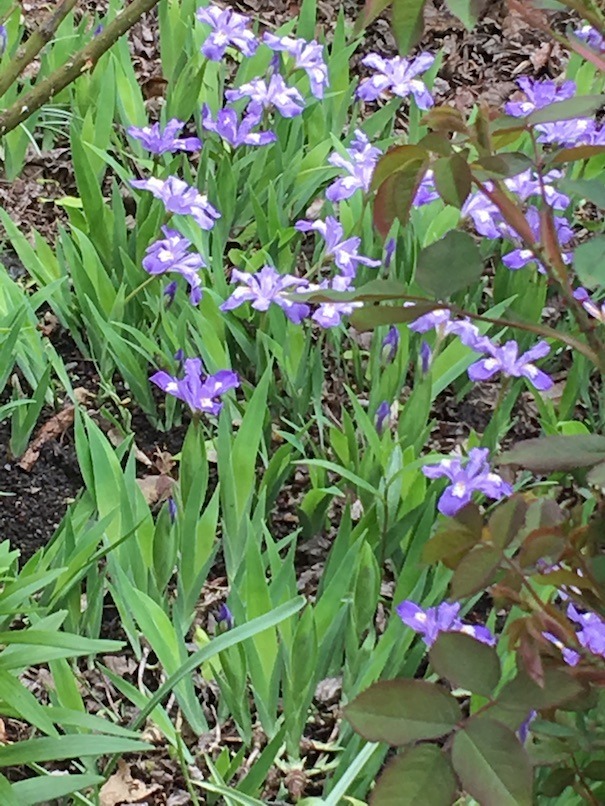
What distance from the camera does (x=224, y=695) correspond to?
1217 millimetres

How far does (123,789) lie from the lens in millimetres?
1239

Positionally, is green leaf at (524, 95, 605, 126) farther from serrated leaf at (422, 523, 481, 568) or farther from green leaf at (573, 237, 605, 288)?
serrated leaf at (422, 523, 481, 568)

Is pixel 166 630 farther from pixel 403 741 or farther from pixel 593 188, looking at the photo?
pixel 593 188

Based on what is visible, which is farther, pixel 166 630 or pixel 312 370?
pixel 312 370

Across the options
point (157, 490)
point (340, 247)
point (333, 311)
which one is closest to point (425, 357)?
point (333, 311)

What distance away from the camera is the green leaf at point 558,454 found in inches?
25.1

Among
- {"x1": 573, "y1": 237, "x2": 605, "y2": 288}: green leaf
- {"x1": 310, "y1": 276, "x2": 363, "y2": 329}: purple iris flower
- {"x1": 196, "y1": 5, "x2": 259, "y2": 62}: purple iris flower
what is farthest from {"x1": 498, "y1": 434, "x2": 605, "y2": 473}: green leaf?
{"x1": 196, "y1": 5, "x2": 259, "y2": 62}: purple iris flower

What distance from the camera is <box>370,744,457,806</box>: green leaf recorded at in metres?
0.58

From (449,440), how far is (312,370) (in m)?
0.32

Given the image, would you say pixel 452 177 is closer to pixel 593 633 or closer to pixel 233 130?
pixel 593 633

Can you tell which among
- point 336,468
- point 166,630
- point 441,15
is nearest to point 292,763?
point 166,630

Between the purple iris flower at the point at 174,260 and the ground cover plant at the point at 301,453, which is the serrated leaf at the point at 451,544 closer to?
the ground cover plant at the point at 301,453

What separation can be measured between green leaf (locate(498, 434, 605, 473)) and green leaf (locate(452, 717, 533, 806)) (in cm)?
17

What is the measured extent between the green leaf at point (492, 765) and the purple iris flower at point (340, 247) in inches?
46.5
